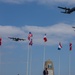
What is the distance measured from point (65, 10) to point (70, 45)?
9.66 meters

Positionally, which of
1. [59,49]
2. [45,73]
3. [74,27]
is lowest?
[45,73]

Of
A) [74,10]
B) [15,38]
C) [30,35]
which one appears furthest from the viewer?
[15,38]

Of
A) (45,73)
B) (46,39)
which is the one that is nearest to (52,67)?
(46,39)

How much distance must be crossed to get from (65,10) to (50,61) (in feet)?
70.6

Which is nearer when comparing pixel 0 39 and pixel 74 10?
pixel 0 39

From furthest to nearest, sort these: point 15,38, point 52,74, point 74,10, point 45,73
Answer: point 15,38 < point 52,74 < point 74,10 < point 45,73

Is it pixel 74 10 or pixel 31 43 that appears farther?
pixel 74 10

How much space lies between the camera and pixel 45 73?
62312mm

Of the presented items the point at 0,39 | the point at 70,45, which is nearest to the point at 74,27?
the point at 70,45

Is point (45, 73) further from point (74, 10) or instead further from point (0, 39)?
point (74, 10)

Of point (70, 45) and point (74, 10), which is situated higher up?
point (74, 10)

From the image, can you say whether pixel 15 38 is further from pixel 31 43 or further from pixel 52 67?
pixel 31 43

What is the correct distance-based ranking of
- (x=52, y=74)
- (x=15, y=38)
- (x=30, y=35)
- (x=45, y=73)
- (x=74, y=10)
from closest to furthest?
(x=45, y=73) < (x=30, y=35) < (x=74, y=10) < (x=52, y=74) < (x=15, y=38)

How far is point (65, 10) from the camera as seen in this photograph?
93.7 metres
